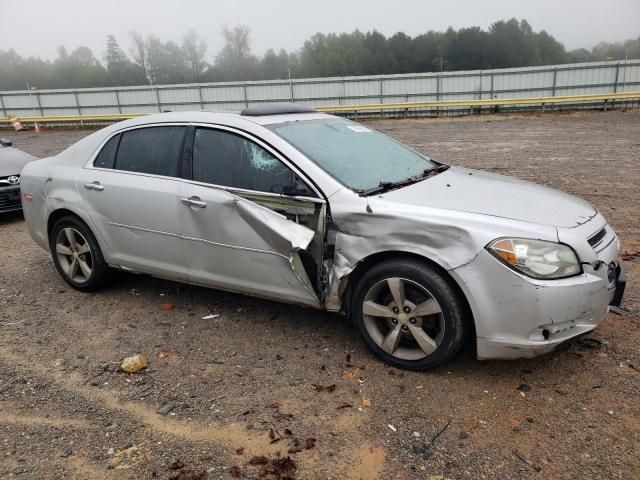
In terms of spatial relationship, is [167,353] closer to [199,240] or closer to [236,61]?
[199,240]

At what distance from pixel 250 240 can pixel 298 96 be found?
27059 mm

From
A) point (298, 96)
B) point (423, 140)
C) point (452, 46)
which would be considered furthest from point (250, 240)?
point (452, 46)

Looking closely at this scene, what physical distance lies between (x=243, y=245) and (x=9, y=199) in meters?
5.88

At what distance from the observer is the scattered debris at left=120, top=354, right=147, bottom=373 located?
354 centimetres

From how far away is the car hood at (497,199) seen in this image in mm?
3152

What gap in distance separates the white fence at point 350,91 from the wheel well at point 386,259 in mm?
24610

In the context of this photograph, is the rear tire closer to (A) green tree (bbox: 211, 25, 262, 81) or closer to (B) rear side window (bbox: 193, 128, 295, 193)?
(B) rear side window (bbox: 193, 128, 295, 193)

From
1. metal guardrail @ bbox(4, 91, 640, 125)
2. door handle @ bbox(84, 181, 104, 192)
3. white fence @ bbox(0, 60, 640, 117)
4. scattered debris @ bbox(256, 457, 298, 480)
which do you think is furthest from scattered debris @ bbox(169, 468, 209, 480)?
white fence @ bbox(0, 60, 640, 117)

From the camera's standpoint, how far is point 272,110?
13.8ft

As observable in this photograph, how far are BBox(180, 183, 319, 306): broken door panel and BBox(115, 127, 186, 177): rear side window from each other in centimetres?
33

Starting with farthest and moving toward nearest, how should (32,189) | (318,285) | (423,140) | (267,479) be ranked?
(423,140) < (32,189) < (318,285) < (267,479)

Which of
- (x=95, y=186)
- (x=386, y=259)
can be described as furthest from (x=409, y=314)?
(x=95, y=186)

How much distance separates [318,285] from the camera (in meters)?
3.48

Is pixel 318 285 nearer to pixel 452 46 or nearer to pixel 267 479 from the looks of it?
pixel 267 479
